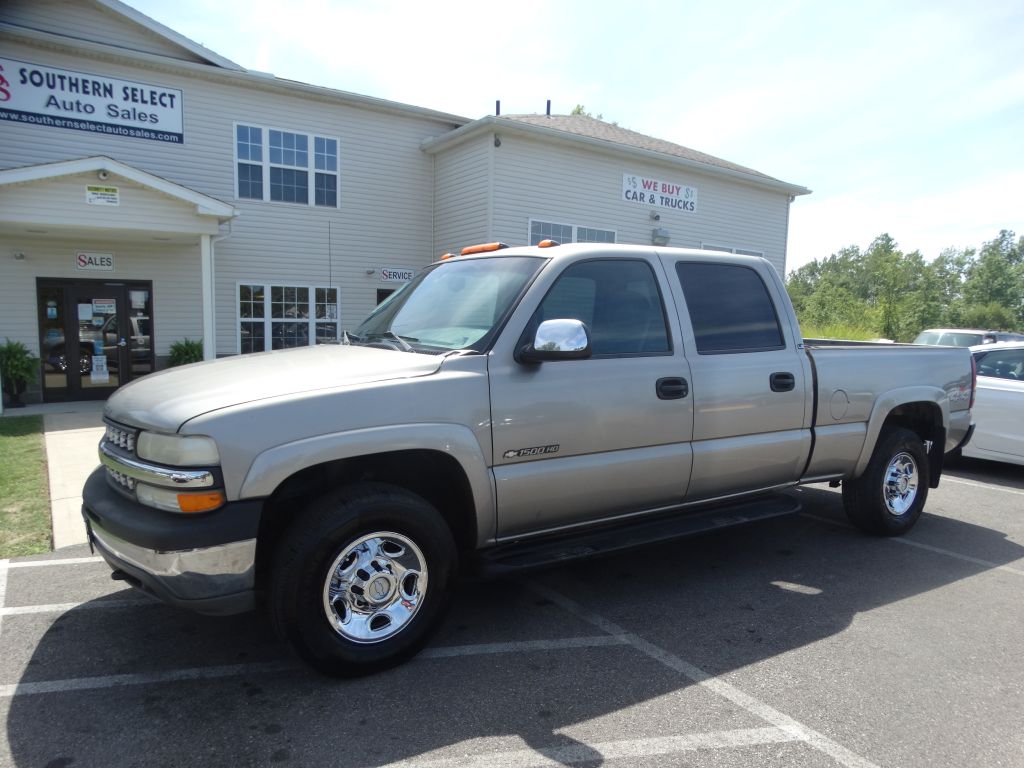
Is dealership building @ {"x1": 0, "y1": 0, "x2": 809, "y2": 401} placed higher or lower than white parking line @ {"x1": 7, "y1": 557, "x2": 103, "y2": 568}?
higher

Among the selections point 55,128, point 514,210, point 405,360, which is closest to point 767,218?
point 514,210

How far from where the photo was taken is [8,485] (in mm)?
6727

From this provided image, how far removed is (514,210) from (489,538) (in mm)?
12518

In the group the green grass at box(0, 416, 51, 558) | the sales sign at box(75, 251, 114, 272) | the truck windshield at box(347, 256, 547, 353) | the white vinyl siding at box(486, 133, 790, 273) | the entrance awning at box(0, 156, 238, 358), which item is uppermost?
the white vinyl siding at box(486, 133, 790, 273)

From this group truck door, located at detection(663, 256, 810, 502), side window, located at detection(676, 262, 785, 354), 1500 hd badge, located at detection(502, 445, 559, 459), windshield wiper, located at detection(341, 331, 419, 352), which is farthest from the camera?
side window, located at detection(676, 262, 785, 354)

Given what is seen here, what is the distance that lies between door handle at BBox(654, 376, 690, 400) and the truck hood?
4.30 ft

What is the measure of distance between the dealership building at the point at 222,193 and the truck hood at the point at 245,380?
9.54 m

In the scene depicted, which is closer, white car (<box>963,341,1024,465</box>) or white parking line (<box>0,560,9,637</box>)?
white parking line (<box>0,560,9,637</box>)

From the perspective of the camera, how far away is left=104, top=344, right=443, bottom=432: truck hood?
3.01m

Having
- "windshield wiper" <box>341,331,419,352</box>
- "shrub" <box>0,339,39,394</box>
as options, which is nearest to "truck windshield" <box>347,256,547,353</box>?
"windshield wiper" <box>341,331,419,352</box>


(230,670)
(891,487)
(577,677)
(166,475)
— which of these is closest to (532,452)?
(577,677)

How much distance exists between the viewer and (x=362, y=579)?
320 centimetres

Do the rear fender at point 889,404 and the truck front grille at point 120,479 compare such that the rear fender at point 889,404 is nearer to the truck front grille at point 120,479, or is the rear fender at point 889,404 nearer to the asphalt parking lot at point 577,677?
the asphalt parking lot at point 577,677

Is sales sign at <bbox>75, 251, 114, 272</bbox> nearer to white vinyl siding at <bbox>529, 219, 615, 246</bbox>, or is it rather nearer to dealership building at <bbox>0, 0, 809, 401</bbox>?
dealership building at <bbox>0, 0, 809, 401</bbox>
